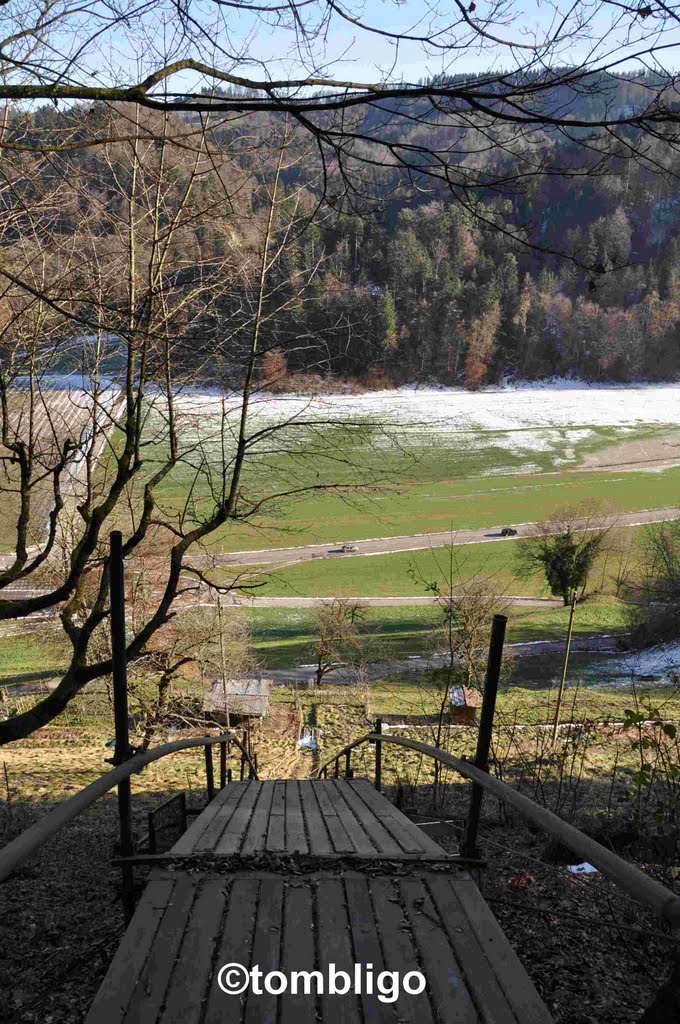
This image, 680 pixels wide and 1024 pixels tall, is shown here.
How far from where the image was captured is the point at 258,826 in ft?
12.8

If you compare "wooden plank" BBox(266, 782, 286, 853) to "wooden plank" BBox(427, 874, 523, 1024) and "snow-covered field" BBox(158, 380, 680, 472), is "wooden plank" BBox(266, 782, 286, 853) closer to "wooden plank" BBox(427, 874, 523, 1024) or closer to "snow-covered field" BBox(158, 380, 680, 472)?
"wooden plank" BBox(427, 874, 523, 1024)

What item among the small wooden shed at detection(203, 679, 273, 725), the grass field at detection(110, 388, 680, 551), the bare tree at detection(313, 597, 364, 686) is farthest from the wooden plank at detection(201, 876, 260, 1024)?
the grass field at detection(110, 388, 680, 551)

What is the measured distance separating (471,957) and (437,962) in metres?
0.10

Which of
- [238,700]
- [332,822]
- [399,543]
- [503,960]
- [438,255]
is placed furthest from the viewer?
[438,255]

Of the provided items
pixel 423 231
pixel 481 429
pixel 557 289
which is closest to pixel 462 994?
pixel 481 429

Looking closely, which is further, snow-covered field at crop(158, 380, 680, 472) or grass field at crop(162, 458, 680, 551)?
snow-covered field at crop(158, 380, 680, 472)

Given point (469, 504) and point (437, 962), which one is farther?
point (469, 504)

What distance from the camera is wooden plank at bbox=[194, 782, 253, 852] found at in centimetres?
326

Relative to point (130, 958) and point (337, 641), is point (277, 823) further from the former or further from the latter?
point (337, 641)

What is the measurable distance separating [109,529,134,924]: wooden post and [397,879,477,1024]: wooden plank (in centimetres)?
122

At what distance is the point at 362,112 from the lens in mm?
4129

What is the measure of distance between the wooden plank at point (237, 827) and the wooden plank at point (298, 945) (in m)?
0.49

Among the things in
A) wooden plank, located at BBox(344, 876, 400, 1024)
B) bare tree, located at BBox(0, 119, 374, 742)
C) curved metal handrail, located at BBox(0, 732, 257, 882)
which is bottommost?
wooden plank, located at BBox(344, 876, 400, 1024)

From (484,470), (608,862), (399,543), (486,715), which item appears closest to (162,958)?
(608,862)
